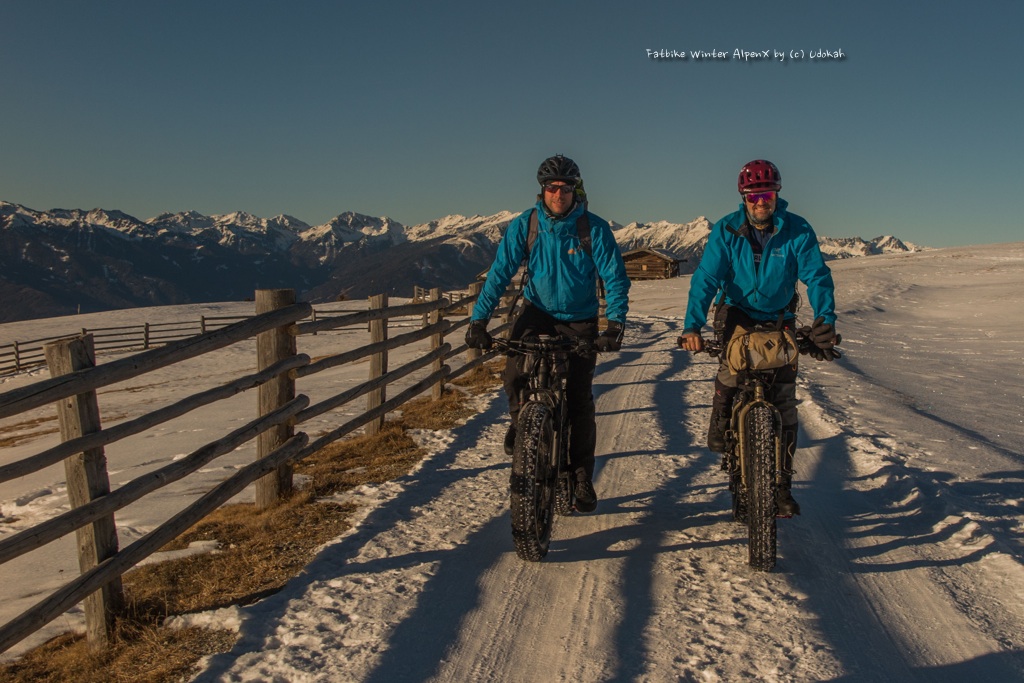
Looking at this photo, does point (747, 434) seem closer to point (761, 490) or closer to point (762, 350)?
point (761, 490)

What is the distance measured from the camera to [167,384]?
71.2 ft

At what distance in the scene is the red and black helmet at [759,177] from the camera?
3.98 meters

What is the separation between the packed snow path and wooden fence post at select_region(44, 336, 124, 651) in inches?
28.6

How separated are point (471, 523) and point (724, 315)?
221 centimetres

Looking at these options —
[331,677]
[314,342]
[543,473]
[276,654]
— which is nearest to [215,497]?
[276,654]

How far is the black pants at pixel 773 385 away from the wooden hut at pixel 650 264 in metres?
59.7

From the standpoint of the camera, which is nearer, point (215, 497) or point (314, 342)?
point (215, 497)

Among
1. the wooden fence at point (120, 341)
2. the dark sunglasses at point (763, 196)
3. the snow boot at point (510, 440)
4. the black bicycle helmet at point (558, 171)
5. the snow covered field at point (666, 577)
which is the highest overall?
the black bicycle helmet at point (558, 171)

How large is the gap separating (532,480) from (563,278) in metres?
1.28

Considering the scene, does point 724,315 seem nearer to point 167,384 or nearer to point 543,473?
point 543,473

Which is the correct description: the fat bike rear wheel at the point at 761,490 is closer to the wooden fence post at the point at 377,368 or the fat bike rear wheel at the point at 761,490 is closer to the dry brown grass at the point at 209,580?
the dry brown grass at the point at 209,580

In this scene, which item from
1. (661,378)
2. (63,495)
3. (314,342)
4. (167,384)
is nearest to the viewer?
(63,495)

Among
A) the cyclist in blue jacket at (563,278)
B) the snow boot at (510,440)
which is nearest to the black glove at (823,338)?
the cyclist in blue jacket at (563,278)

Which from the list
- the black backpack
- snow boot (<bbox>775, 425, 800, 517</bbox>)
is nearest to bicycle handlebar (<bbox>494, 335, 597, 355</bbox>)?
the black backpack
